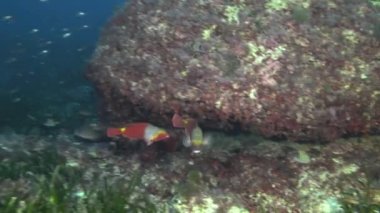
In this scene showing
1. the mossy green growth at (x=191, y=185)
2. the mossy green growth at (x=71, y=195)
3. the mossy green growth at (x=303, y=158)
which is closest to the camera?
the mossy green growth at (x=71, y=195)

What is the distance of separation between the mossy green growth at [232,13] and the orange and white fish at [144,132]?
1975mm

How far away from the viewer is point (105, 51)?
7.59m

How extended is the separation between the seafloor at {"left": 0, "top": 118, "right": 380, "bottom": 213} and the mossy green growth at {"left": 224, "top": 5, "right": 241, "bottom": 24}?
1789 mm

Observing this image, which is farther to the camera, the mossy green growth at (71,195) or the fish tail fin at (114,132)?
the fish tail fin at (114,132)

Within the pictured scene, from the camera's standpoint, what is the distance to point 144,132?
274 inches

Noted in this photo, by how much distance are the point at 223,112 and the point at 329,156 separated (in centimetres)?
165

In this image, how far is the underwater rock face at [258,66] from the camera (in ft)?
21.4

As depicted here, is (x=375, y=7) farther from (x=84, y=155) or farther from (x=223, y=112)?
(x=84, y=155)

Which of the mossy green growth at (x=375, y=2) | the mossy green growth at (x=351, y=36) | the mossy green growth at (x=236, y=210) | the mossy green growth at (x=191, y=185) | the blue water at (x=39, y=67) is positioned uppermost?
the mossy green growth at (x=375, y=2)

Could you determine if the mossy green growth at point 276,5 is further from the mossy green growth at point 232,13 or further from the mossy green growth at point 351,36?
the mossy green growth at point 351,36

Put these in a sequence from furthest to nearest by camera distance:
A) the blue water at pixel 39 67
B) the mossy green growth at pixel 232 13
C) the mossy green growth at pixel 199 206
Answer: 1. the blue water at pixel 39 67
2. the mossy green growth at pixel 232 13
3. the mossy green growth at pixel 199 206

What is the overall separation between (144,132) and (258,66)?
1953mm

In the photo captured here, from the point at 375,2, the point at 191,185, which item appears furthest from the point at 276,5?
the point at 191,185

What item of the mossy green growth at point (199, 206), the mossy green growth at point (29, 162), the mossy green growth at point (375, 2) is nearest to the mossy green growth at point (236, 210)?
the mossy green growth at point (199, 206)
